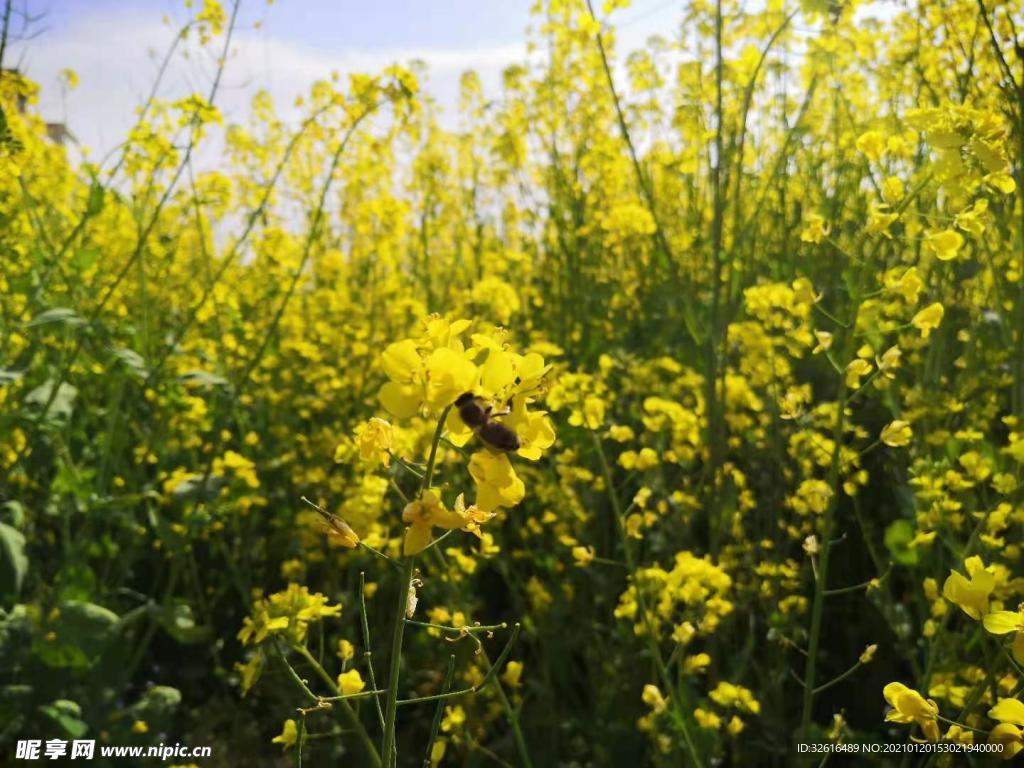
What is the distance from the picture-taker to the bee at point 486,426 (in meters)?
0.74

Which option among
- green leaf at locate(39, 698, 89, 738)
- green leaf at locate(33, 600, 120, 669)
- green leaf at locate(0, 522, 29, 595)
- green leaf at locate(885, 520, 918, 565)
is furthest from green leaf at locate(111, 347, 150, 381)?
green leaf at locate(885, 520, 918, 565)

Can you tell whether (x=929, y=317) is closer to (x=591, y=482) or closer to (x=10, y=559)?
(x=591, y=482)

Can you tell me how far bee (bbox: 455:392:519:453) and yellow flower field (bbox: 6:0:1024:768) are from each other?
0.09 meters

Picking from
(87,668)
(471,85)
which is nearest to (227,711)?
(87,668)

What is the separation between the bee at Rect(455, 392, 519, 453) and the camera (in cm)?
74

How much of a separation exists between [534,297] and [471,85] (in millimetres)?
2709

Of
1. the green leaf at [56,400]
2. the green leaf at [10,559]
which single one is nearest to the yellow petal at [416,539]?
the green leaf at [10,559]

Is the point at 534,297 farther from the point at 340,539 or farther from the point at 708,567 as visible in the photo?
the point at 340,539

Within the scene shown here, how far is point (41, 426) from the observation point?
2.19 meters

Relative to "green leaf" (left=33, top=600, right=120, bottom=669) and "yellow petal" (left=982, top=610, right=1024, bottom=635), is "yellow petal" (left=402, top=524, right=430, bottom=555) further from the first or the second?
"green leaf" (left=33, top=600, right=120, bottom=669)

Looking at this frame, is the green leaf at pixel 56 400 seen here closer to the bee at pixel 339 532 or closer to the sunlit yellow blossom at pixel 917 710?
the bee at pixel 339 532

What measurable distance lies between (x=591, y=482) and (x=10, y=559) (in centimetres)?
144

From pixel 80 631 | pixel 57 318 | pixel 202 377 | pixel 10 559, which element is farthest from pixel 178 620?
pixel 57 318

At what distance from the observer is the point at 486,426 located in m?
0.74
